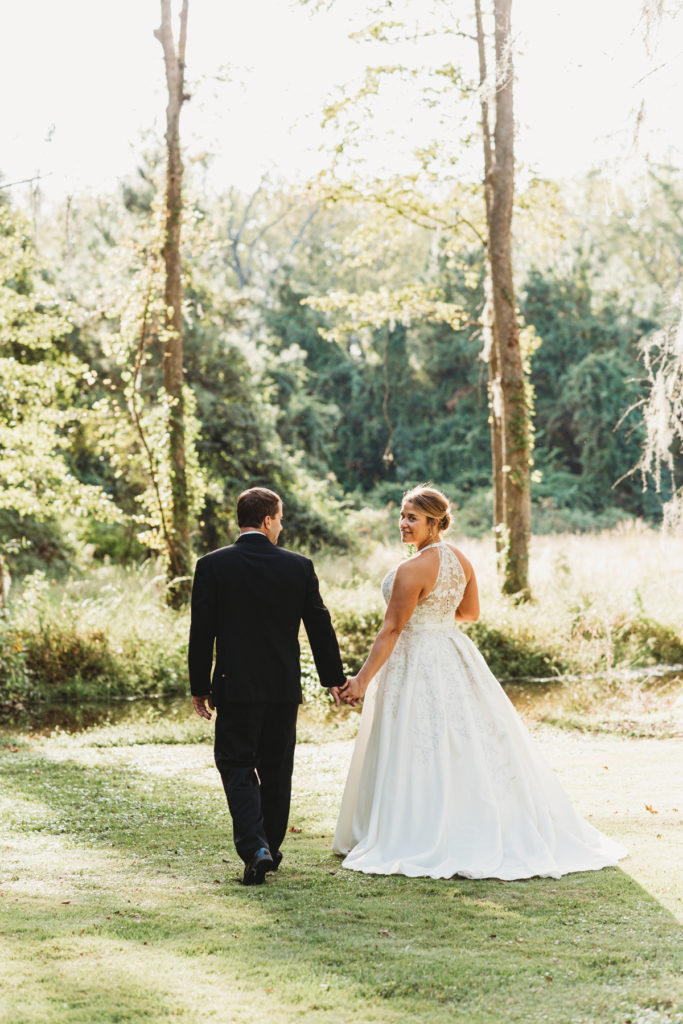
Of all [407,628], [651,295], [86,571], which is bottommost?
[86,571]

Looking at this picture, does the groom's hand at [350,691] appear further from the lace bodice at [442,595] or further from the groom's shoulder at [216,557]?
the groom's shoulder at [216,557]

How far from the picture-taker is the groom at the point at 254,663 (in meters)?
4.54

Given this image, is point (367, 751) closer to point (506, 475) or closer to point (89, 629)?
point (89, 629)

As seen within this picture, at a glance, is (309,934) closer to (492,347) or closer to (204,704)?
(204,704)

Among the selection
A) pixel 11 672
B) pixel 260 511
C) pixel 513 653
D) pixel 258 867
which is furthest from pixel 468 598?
pixel 513 653

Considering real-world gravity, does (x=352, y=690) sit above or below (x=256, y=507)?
below

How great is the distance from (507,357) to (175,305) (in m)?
5.15

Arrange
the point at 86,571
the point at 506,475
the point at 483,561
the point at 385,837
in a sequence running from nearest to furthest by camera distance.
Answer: the point at 385,837 → the point at 506,475 → the point at 483,561 → the point at 86,571

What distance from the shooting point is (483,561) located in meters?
17.0

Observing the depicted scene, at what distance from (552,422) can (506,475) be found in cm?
1786

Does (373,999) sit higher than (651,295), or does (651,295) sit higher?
(651,295)

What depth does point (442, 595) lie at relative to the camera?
5047mm

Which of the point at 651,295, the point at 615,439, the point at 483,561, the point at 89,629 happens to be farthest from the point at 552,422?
the point at 89,629

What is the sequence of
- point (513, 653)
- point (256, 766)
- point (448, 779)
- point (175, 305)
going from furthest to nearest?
point (175, 305)
point (513, 653)
point (448, 779)
point (256, 766)
